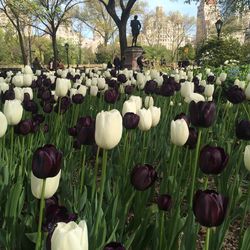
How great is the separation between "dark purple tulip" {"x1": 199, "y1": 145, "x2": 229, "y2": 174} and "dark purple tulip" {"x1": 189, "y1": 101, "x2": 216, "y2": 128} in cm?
38

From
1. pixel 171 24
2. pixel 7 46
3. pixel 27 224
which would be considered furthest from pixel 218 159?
pixel 171 24

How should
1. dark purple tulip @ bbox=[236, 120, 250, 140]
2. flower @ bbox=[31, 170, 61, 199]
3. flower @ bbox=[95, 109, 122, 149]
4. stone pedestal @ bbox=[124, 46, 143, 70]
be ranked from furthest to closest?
1. stone pedestal @ bbox=[124, 46, 143, 70]
2. dark purple tulip @ bbox=[236, 120, 250, 140]
3. flower @ bbox=[95, 109, 122, 149]
4. flower @ bbox=[31, 170, 61, 199]

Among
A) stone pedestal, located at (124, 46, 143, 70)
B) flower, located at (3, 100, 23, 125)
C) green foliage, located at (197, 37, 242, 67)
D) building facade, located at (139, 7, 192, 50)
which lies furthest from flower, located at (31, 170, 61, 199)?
building facade, located at (139, 7, 192, 50)

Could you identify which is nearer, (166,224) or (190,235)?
(190,235)

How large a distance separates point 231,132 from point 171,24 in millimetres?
77963

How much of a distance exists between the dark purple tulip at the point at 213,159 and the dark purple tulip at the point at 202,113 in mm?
381

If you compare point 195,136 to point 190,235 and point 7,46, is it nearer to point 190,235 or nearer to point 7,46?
point 190,235

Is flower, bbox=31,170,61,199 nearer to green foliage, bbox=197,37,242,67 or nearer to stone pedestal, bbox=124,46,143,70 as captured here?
green foliage, bbox=197,37,242,67

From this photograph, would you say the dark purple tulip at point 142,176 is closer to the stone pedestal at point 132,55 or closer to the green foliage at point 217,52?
the green foliage at point 217,52

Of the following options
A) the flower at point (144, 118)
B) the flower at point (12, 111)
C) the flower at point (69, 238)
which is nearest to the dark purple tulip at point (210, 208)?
the flower at point (69, 238)

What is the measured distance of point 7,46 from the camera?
58969mm

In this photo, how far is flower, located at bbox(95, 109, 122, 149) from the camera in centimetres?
175

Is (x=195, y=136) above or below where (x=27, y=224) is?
above

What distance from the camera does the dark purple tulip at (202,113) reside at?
2.17m
